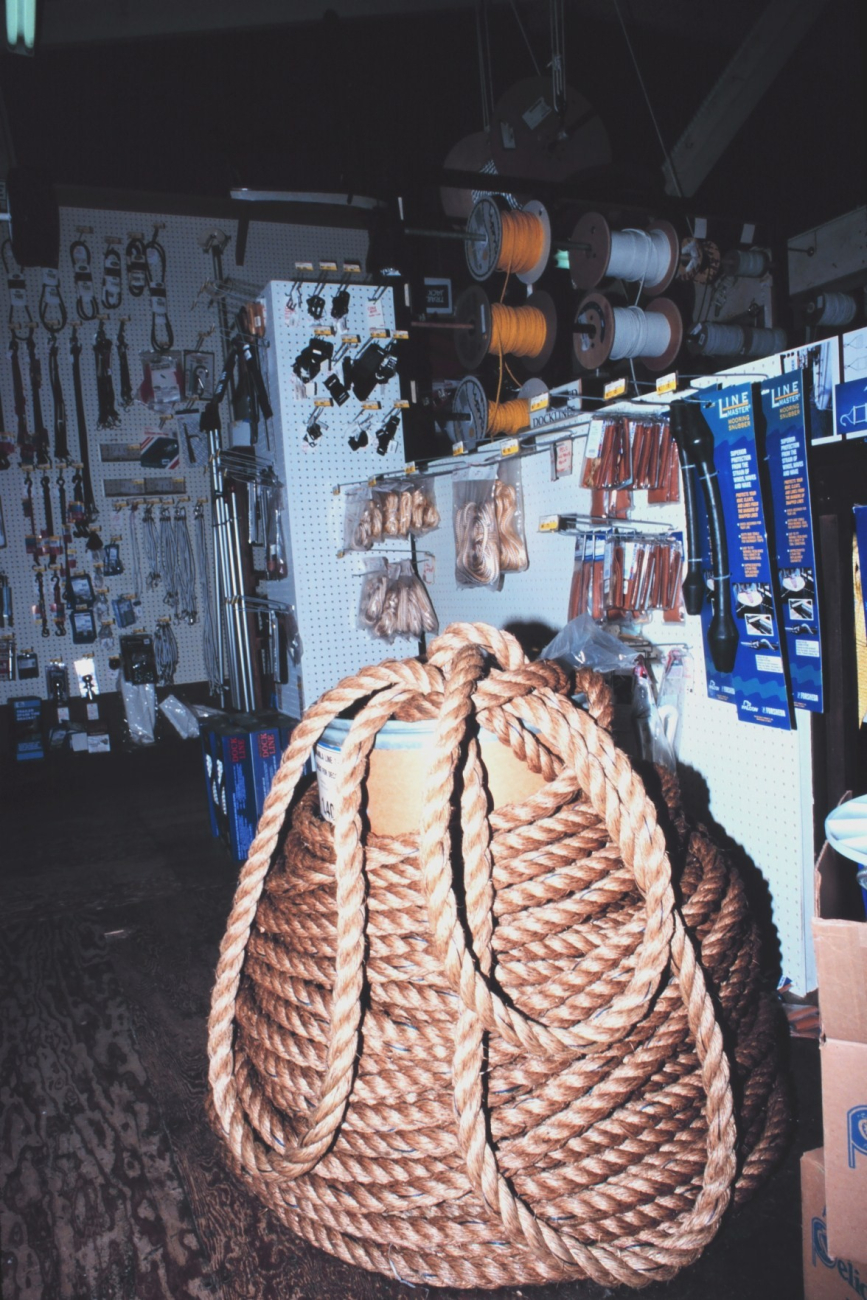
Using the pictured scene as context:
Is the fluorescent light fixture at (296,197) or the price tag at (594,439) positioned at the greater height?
the fluorescent light fixture at (296,197)

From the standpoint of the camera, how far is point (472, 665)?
0.79 metres

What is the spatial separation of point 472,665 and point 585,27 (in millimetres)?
7325

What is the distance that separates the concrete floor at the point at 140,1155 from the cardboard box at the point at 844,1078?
122 mm

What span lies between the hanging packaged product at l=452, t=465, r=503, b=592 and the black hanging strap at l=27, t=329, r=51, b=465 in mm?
3578

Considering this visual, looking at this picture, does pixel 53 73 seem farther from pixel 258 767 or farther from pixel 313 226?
pixel 258 767

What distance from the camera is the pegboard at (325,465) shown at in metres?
3.90

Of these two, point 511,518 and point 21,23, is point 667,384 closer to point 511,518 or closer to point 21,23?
point 511,518

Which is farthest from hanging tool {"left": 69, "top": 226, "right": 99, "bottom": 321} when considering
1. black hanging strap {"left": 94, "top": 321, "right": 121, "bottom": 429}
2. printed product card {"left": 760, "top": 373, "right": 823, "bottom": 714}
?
printed product card {"left": 760, "top": 373, "right": 823, "bottom": 714}

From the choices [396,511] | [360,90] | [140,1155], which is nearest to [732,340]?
[396,511]

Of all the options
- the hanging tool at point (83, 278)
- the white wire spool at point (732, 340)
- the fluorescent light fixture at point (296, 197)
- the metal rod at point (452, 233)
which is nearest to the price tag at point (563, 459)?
the white wire spool at point (732, 340)

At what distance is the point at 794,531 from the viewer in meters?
1.90

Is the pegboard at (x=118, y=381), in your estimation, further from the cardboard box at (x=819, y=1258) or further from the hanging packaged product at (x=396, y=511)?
the cardboard box at (x=819, y=1258)

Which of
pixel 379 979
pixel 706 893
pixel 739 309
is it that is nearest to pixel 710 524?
pixel 706 893

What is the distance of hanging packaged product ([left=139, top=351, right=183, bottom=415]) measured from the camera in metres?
5.79
